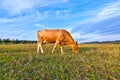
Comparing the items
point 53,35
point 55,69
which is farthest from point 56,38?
point 55,69

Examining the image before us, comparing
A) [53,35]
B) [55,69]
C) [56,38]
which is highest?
[53,35]

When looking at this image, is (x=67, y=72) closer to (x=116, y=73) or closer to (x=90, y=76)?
(x=90, y=76)

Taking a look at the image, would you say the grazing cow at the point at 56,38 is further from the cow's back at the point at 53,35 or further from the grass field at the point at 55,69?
the grass field at the point at 55,69

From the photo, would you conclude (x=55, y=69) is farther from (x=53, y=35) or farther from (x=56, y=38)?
(x=53, y=35)

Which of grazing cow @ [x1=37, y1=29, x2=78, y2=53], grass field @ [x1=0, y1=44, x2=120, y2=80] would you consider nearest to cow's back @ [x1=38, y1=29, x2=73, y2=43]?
grazing cow @ [x1=37, y1=29, x2=78, y2=53]

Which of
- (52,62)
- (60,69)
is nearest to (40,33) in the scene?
(52,62)

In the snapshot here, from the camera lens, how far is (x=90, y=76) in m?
14.1

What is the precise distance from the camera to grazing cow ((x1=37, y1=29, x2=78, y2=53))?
25.4 meters

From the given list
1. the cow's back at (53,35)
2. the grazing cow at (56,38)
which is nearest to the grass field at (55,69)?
the grazing cow at (56,38)

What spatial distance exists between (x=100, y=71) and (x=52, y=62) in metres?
2.91

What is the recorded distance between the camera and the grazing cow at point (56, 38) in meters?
25.4

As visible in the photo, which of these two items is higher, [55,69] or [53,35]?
[53,35]

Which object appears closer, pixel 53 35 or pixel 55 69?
pixel 55 69

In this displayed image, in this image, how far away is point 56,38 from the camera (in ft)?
84.4
